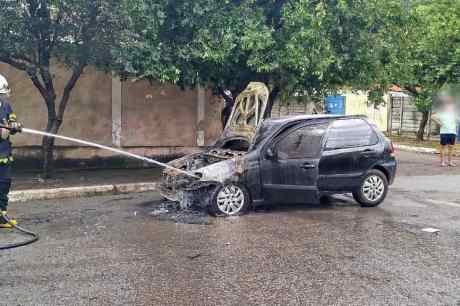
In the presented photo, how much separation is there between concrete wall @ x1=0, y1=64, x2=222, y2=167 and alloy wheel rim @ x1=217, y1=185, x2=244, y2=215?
20.0 ft

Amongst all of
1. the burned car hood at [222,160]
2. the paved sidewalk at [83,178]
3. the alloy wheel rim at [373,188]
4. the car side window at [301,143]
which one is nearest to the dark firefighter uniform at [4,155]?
the burned car hood at [222,160]

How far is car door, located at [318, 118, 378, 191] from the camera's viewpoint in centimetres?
796

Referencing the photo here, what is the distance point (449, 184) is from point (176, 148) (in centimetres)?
690

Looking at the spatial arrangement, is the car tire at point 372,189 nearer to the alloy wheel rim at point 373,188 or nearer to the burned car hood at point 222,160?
the alloy wheel rim at point 373,188

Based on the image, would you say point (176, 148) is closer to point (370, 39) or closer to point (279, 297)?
point (370, 39)

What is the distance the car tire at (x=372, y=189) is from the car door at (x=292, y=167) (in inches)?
35.5

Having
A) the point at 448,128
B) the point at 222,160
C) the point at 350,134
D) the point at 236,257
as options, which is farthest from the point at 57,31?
the point at 448,128

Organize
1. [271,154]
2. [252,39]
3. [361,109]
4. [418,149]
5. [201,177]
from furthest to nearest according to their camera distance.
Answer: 1. [361,109]
2. [418,149]
3. [252,39]
4. [271,154]
5. [201,177]

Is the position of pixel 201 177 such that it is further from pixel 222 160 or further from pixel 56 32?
pixel 56 32

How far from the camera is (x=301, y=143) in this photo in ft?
25.9

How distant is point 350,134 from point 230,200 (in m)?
2.32

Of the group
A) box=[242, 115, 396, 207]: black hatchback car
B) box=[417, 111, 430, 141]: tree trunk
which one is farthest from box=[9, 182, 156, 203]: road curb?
box=[417, 111, 430, 141]: tree trunk

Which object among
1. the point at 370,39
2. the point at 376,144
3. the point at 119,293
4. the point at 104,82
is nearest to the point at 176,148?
the point at 104,82

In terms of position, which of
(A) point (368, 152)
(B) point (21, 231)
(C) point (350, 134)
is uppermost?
(C) point (350, 134)
